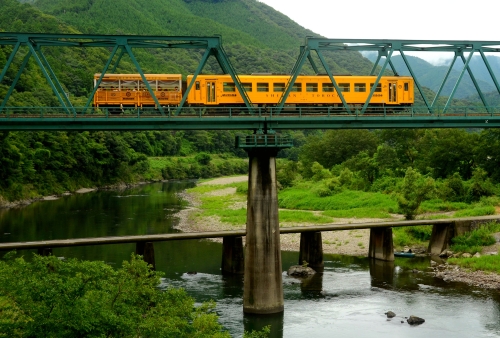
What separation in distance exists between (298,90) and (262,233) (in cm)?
1135

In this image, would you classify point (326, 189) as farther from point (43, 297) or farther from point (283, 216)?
point (43, 297)

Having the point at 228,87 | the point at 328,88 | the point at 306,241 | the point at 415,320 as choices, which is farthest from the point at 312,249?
the point at 415,320

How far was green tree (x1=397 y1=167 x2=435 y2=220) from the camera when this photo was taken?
5697cm

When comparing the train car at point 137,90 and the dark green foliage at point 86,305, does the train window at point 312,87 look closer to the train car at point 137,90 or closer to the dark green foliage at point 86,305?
the train car at point 137,90

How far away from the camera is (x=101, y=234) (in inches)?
2226

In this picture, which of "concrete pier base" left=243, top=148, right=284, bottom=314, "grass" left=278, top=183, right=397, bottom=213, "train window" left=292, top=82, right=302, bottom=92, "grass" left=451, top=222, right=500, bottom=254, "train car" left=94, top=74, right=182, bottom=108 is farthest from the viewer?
"grass" left=278, top=183, right=397, bottom=213

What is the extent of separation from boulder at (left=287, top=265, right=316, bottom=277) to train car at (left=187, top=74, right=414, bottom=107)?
1003 cm

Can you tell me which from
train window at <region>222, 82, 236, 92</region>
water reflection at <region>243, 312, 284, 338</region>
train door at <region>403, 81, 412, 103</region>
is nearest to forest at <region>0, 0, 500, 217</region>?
train door at <region>403, 81, 412, 103</region>

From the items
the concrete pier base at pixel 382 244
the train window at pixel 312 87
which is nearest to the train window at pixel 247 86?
A: the train window at pixel 312 87

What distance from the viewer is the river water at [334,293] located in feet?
101

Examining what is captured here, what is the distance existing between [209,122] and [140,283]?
11888 mm

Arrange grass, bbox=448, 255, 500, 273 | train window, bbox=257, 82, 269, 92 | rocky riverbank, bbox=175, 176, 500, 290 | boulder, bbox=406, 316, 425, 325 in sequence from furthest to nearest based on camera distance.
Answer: grass, bbox=448, 255, 500, 273 → train window, bbox=257, 82, 269, 92 → rocky riverbank, bbox=175, 176, 500, 290 → boulder, bbox=406, 316, 425, 325

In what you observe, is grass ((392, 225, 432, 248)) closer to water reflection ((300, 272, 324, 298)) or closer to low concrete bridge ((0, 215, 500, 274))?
low concrete bridge ((0, 215, 500, 274))

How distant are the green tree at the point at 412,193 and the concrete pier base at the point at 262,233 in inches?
1074
